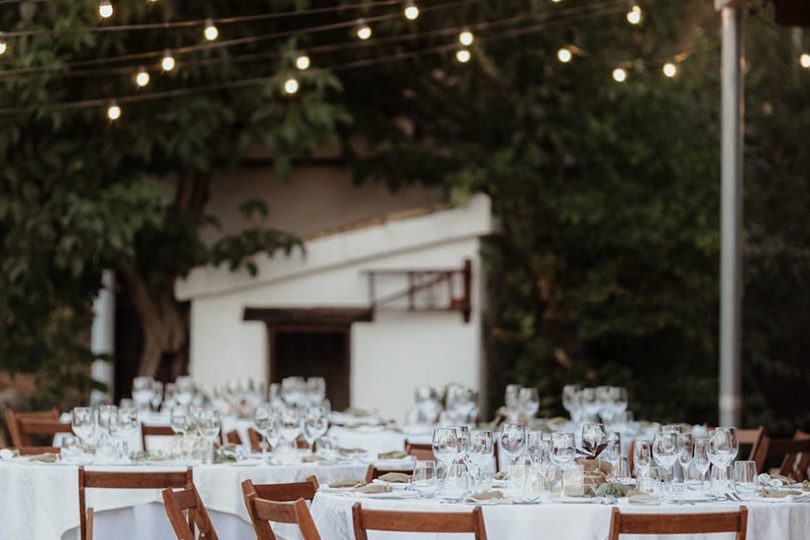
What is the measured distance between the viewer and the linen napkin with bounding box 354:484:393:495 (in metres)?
5.95

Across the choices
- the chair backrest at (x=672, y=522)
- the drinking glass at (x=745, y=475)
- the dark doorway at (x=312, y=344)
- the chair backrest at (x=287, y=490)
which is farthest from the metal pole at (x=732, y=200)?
the chair backrest at (x=672, y=522)

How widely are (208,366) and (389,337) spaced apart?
173 centimetres

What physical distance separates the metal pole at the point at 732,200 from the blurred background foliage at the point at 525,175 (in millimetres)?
3736

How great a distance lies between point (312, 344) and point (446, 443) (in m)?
9.03

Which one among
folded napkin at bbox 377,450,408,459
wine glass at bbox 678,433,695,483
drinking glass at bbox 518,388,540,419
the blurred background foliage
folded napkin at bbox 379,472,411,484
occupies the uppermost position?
the blurred background foliage

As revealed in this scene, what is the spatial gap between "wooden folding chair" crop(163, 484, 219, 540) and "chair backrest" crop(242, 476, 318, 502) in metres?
0.19

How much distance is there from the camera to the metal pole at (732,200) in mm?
11016

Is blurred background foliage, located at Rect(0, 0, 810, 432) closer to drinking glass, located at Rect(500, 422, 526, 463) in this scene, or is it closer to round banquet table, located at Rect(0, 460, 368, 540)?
round banquet table, located at Rect(0, 460, 368, 540)

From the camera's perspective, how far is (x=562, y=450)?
5.97m

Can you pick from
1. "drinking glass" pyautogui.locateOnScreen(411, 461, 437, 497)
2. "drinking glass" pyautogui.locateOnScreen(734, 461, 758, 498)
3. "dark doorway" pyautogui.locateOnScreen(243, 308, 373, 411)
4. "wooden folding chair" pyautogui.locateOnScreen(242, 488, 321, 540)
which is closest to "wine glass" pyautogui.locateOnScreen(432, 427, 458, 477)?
"drinking glass" pyautogui.locateOnScreen(411, 461, 437, 497)

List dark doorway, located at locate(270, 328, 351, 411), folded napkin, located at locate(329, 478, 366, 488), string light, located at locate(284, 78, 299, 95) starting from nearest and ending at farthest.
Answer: folded napkin, located at locate(329, 478, 366, 488), string light, located at locate(284, 78, 299, 95), dark doorway, located at locate(270, 328, 351, 411)

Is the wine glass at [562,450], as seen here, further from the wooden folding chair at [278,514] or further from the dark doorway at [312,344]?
the dark doorway at [312,344]

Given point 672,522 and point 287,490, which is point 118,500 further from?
point 672,522

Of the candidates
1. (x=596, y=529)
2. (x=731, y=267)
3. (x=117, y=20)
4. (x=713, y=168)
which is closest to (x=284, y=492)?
(x=596, y=529)
